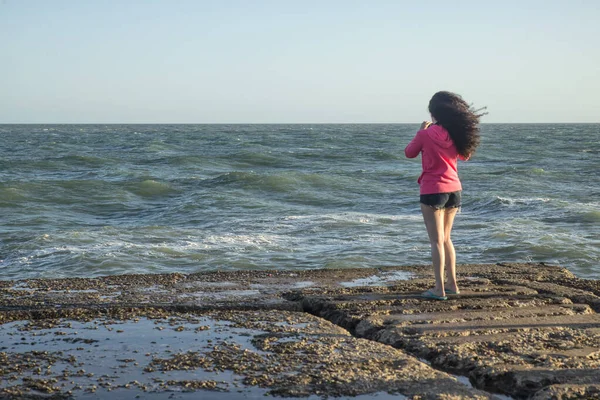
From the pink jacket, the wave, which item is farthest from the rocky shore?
the wave

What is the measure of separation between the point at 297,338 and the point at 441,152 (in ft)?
6.62

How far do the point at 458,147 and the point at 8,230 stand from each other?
32.5 ft

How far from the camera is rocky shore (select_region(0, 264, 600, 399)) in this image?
4281mm

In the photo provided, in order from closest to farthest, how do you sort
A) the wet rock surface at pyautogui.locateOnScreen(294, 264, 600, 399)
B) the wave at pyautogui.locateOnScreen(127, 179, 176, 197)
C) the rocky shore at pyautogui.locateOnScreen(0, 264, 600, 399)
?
the rocky shore at pyautogui.locateOnScreen(0, 264, 600, 399), the wet rock surface at pyautogui.locateOnScreen(294, 264, 600, 399), the wave at pyautogui.locateOnScreen(127, 179, 176, 197)

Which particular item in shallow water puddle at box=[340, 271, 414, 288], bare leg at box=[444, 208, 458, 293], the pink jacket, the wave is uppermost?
the pink jacket

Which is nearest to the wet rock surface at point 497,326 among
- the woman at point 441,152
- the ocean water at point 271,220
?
the woman at point 441,152

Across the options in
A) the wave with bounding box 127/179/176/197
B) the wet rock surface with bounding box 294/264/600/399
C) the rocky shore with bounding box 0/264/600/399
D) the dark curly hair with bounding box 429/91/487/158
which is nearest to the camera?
the rocky shore with bounding box 0/264/600/399

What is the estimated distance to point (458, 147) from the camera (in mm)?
6262

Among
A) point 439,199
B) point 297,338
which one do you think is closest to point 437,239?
point 439,199

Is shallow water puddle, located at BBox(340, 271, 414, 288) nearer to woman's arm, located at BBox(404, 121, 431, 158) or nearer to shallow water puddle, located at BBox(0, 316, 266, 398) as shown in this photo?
woman's arm, located at BBox(404, 121, 431, 158)

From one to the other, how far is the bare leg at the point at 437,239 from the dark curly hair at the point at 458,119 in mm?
532

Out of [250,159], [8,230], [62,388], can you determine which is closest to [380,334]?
[62,388]

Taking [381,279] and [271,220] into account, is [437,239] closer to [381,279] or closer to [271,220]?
[381,279]

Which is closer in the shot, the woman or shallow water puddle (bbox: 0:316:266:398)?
shallow water puddle (bbox: 0:316:266:398)
